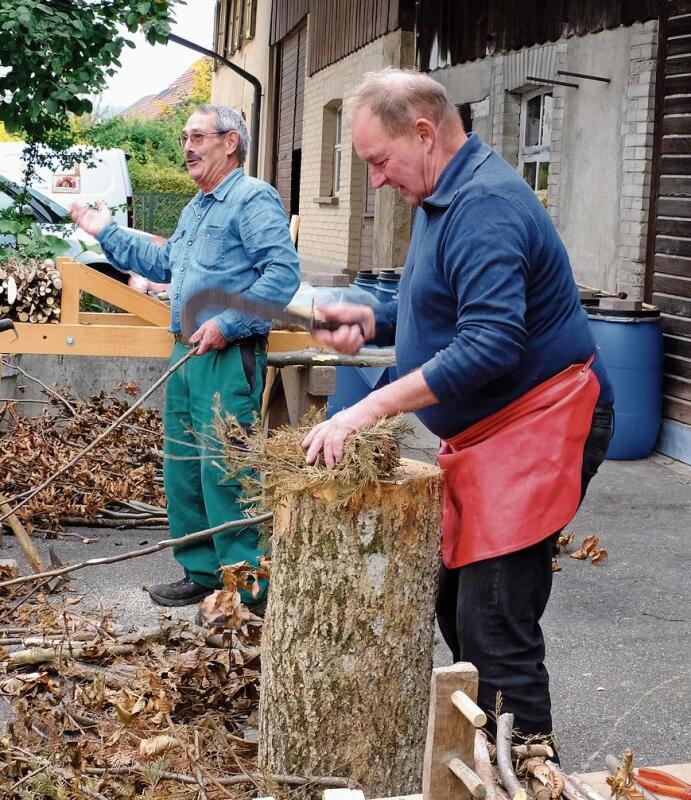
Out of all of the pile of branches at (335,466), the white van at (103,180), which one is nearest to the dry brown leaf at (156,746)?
the pile of branches at (335,466)

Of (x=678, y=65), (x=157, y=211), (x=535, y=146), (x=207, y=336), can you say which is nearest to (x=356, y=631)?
(x=207, y=336)

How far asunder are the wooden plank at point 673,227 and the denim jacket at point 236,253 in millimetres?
4076

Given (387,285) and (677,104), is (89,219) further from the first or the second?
(677,104)

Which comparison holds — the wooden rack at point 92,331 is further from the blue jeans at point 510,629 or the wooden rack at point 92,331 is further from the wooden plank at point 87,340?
the blue jeans at point 510,629

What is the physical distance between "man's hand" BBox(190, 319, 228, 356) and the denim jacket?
24 millimetres

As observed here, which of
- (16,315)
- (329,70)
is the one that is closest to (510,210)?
(16,315)

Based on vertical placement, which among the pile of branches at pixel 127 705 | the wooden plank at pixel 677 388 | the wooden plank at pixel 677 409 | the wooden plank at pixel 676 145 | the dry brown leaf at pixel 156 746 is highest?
the wooden plank at pixel 676 145

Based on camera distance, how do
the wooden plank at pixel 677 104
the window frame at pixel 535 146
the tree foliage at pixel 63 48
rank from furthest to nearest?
the window frame at pixel 535 146
the wooden plank at pixel 677 104
the tree foliage at pixel 63 48

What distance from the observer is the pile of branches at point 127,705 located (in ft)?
10.5

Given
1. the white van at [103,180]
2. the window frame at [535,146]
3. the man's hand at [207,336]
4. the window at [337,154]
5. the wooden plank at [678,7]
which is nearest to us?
the man's hand at [207,336]

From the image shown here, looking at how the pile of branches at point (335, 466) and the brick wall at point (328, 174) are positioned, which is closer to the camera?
the pile of branches at point (335, 466)

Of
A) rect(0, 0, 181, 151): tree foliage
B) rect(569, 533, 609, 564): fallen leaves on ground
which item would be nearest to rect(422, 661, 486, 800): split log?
rect(569, 533, 609, 564): fallen leaves on ground

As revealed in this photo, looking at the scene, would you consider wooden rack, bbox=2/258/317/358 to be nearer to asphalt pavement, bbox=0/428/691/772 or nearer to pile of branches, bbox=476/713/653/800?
asphalt pavement, bbox=0/428/691/772

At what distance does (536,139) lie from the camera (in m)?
10.7
